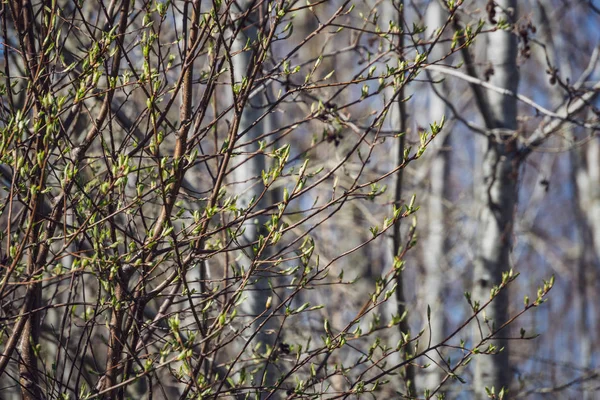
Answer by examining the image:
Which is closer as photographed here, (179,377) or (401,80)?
(179,377)

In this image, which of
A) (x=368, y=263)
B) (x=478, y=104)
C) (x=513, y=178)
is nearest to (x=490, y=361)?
(x=513, y=178)

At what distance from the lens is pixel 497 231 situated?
4730mm

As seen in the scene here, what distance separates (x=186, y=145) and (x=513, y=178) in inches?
104

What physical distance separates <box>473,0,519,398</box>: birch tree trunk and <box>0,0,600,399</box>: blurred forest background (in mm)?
14

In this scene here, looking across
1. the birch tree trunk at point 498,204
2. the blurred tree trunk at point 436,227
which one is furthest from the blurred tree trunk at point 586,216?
the birch tree trunk at point 498,204

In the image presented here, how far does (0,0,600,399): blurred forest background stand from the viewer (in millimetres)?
2340

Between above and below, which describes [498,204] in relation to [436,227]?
below

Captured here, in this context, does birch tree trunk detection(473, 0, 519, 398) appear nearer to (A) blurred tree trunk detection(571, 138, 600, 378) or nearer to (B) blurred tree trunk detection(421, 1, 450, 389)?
(B) blurred tree trunk detection(421, 1, 450, 389)

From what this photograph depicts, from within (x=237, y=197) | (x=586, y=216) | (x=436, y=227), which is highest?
(x=586, y=216)

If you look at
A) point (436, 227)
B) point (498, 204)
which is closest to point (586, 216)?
point (436, 227)

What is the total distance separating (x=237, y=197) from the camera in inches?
102

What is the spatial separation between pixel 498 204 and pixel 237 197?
262 centimetres

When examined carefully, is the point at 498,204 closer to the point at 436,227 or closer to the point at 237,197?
the point at 237,197

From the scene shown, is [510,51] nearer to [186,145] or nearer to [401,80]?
[401,80]
